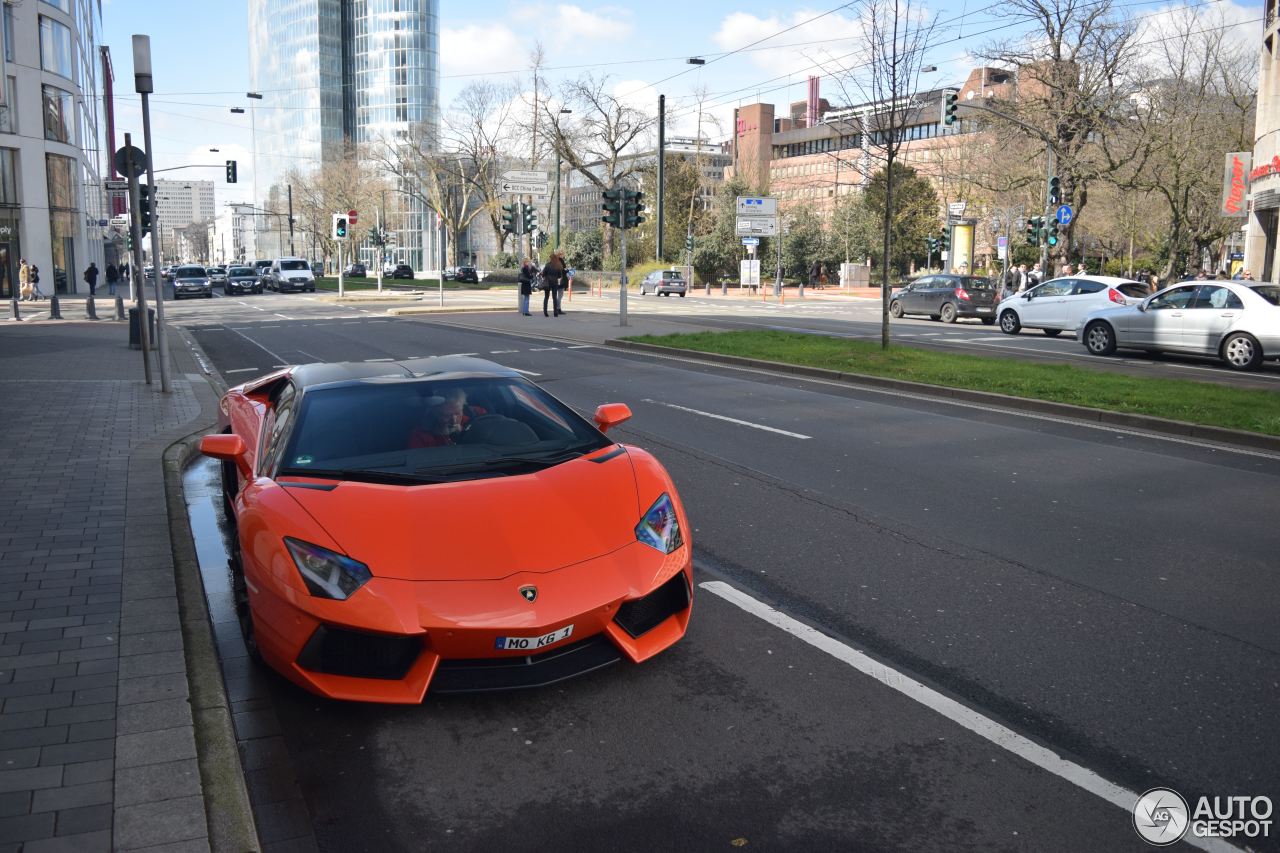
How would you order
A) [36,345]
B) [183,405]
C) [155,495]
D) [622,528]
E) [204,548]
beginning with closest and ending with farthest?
[622,528], [204,548], [155,495], [183,405], [36,345]

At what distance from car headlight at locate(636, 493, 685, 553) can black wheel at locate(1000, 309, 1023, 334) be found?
24.8m

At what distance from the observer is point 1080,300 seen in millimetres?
25547

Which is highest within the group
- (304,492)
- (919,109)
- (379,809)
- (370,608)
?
(919,109)

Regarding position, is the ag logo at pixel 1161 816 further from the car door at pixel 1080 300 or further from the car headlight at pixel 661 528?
the car door at pixel 1080 300

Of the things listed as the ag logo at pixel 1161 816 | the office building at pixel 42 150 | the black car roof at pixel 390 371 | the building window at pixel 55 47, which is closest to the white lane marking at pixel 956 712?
the ag logo at pixel 1161 816

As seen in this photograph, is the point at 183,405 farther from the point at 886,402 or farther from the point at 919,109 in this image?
the point at 919,109

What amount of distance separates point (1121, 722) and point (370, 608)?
2936 millimetres

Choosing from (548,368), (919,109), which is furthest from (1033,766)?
(919,109)

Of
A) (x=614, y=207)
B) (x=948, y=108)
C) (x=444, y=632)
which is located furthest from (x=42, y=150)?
(x=444, y=632)

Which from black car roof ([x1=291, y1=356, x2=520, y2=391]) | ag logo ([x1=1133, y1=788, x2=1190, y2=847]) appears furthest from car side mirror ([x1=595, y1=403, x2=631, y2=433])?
ag logo ([x1=1133, y1=788, x2=1190, y2=847])

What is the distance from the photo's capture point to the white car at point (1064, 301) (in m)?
25.2

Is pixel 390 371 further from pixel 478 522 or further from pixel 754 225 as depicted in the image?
pixel 754 225

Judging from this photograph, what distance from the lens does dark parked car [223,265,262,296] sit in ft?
185

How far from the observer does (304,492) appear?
14.4 ft
